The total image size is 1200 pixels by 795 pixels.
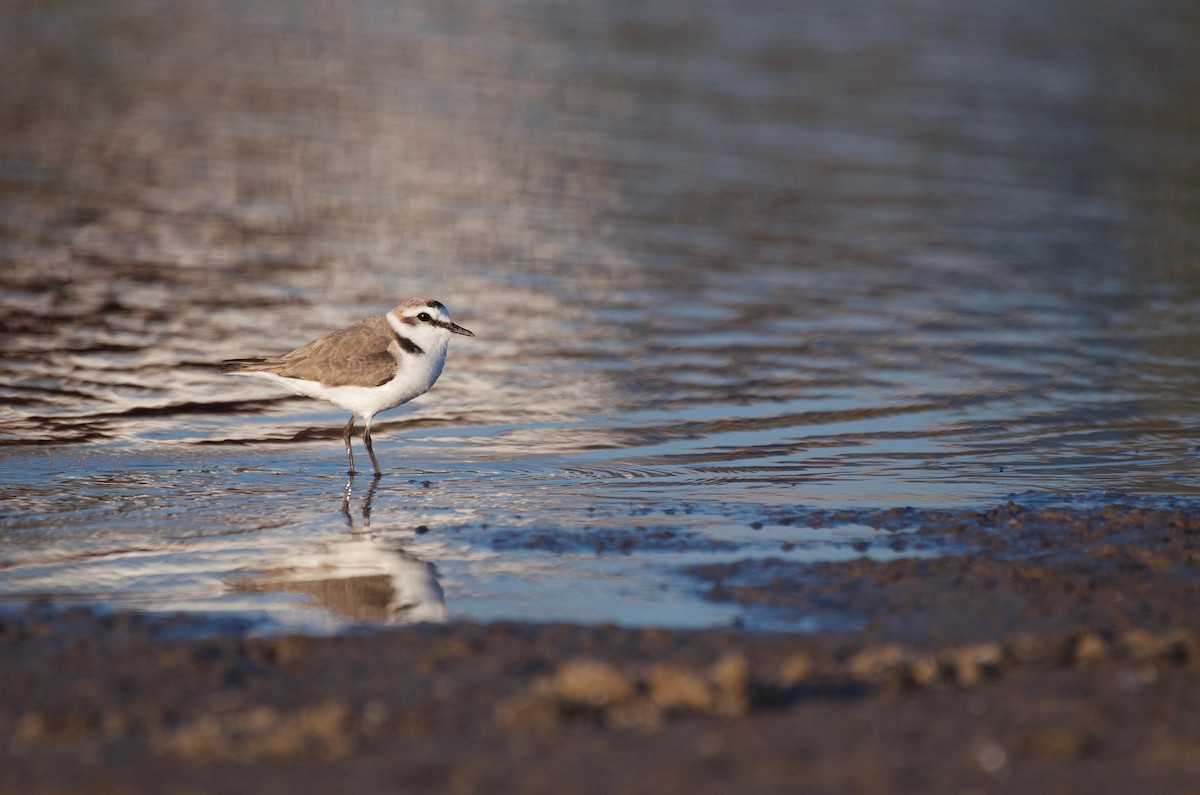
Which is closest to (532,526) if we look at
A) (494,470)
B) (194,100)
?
(494,470)

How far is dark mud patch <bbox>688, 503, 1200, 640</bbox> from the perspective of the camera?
7.51 metres

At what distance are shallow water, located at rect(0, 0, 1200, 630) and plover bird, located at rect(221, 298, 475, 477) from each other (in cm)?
58

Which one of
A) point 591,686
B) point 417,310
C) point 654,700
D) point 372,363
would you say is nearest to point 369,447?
point 372,363

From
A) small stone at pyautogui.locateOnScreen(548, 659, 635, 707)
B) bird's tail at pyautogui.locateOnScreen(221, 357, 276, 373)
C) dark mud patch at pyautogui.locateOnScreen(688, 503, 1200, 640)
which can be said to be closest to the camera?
small stone at pyautogui.locateOnScreen(548, 659, 635, 707)

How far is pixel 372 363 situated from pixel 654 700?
196 inches

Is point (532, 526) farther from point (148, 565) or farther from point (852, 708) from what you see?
point (852, 708)

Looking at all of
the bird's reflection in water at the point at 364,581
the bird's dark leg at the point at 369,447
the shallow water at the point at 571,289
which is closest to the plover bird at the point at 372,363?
the bird's dark leg at the point at 369,447

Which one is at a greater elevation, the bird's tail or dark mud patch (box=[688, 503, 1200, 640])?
the bird's tail

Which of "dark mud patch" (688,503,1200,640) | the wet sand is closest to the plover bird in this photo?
"dark mud patch" (688,503,1200,640)

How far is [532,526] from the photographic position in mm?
9188

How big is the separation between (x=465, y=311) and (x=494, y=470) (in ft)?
17.3

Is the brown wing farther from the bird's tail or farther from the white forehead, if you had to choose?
the white forehead

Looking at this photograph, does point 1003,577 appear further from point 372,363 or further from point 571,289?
point 571,289

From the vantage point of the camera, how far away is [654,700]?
622 cm
